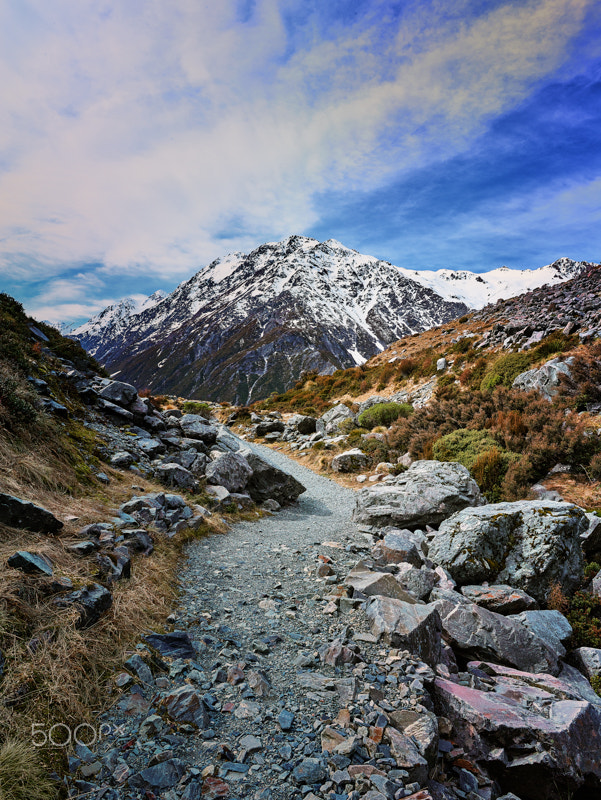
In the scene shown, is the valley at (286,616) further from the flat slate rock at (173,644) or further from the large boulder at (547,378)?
the large boulder at (547,378)

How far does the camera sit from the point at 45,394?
1116 cm

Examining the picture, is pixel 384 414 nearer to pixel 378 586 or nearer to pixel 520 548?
pixel 520 548

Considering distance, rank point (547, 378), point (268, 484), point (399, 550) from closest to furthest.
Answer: point (399, 550) → point (268, 484) → point (547, 378)

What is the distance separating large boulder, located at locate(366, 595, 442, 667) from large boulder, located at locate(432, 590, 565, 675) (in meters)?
0.65

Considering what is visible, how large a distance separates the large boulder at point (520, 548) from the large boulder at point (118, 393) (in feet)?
42.3

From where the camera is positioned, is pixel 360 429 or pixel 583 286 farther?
pixel 583 286

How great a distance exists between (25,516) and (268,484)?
377 inches

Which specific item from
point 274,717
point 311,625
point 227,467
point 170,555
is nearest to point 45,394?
point 227,467

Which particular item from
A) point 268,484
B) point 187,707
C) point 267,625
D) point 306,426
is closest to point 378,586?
point 267,625

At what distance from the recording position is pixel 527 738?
14.7 ft

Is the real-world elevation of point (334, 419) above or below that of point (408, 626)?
above

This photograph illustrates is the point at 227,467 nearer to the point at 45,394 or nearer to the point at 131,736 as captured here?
the point at 45,394

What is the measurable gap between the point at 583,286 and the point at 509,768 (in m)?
38.0

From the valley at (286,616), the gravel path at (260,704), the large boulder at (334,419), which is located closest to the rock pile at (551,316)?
the valley at (286,616)
